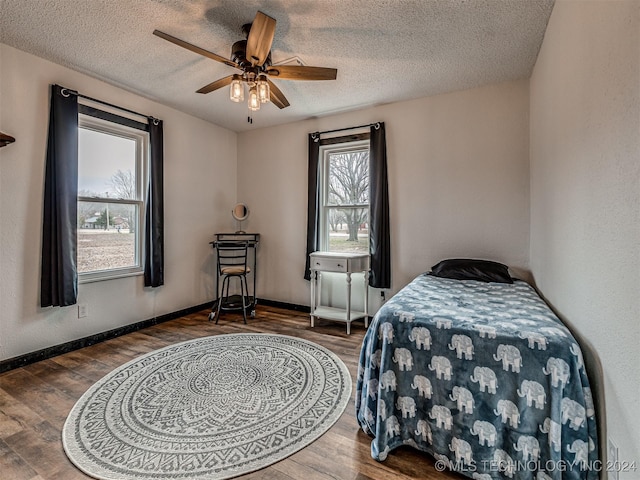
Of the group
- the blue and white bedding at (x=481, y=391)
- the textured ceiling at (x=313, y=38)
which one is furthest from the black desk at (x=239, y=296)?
the blue and white bedding at (x=481, y=391)

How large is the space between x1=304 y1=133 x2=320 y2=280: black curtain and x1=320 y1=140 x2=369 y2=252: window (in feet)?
0.34

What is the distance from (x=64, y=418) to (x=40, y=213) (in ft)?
5.80

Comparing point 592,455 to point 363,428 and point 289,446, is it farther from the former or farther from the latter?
point 289,446

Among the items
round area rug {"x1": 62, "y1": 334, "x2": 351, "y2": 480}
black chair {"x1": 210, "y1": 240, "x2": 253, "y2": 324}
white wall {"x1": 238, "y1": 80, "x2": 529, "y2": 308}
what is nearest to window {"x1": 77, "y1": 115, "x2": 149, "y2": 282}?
black chair {"x1": 210, "y1": 240, "x2": 253, "y2": 324}

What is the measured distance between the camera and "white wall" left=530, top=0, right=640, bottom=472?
969 millimetres

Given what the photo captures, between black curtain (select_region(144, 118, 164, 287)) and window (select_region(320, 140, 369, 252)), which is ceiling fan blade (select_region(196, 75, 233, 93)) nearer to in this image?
black curtain (select_region(144, 118, 164, 287))

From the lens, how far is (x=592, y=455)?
1.20 meters

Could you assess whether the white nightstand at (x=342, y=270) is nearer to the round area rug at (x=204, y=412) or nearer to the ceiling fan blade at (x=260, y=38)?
the round area rug at (x=204, y=412)

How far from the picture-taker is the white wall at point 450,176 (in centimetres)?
297

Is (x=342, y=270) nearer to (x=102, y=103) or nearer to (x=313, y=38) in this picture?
(x=313, y=38)

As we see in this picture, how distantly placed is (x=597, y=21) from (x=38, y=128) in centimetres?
384

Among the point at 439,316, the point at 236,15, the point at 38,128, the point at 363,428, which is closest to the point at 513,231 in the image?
the point at 439,316

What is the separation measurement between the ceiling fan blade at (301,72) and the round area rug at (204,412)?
2.28m

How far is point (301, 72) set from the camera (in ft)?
7.19
